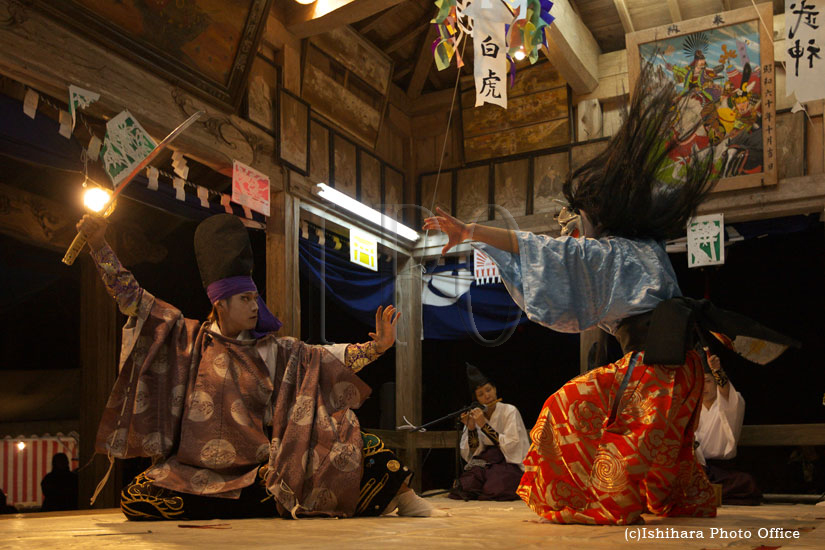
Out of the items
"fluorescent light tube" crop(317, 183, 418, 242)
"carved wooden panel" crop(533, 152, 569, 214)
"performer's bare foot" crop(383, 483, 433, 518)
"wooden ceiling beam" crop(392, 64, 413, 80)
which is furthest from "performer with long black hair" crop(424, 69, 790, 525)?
"wooden ceiling beam" crop(392, 64, 413, 80)

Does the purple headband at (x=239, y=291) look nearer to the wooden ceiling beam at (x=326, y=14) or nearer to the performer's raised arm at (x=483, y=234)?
the performer's raised arm at (x=483, y=234)

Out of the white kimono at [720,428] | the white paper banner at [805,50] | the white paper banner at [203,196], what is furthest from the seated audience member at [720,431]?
the white paper banner at [203,196]

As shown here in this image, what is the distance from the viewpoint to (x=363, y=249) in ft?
25.4

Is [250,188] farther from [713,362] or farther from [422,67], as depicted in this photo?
[713,362]

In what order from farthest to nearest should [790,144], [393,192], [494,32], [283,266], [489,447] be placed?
[393,192] → [489,447] → [790,144] → [283,266] → [494,32]

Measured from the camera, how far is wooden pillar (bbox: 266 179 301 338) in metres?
6.46

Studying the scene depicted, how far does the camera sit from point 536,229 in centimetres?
810

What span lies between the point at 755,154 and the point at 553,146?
2.02m

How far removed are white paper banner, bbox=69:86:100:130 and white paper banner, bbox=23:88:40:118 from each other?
196 mm

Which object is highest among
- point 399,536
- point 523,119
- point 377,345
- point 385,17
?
point 385,17

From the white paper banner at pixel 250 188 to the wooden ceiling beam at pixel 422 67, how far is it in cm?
300

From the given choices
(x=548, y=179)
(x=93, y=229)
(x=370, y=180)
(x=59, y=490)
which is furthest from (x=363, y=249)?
(x=93, y=229)

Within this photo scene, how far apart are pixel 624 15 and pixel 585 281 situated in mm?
5531

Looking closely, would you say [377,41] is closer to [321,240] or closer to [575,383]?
[321,240]
